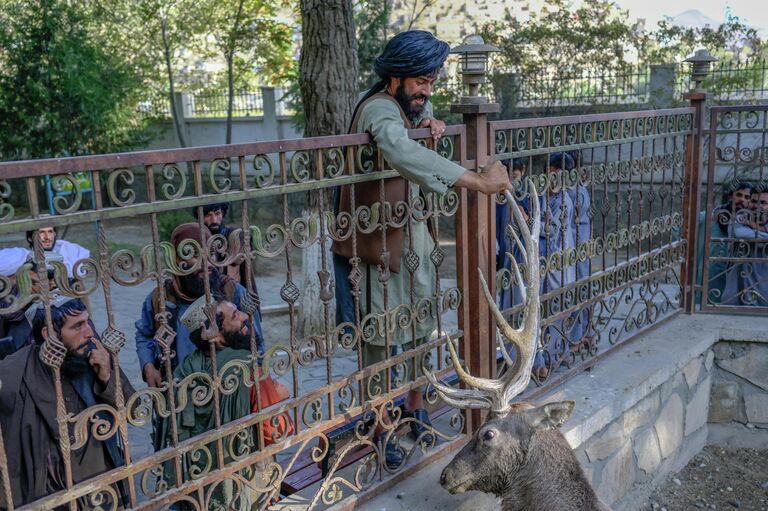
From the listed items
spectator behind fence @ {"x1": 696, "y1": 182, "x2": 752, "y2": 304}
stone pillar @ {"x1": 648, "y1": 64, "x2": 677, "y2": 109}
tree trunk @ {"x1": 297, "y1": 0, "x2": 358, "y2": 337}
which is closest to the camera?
spectator behind fence @ {"x1": 696, "y1": 182, "x2": 752, "y2": 304}

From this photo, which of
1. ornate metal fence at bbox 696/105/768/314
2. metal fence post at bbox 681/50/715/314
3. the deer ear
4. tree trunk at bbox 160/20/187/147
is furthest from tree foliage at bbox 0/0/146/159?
the deer ear

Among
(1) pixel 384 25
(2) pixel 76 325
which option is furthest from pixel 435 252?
(1) pixel 384 25

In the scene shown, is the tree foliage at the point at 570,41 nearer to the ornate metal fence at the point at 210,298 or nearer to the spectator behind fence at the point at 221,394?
the ornate metal fence at the point at 210,298

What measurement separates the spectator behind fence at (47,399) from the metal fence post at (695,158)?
4084mm

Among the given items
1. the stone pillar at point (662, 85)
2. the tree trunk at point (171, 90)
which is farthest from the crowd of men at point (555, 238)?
the tree trunk at point (171, 90)

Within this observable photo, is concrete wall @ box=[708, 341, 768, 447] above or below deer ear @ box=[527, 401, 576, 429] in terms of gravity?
below

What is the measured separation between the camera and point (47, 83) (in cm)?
1221

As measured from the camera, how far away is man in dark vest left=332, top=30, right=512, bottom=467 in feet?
9.06

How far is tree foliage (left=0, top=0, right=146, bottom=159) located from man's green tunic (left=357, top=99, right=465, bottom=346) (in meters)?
10.7

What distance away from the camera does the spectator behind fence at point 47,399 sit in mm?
2637

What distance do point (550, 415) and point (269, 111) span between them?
47.0 feet

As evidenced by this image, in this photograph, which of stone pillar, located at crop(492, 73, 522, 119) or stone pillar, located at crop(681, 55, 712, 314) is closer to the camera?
stone pillar, located at crop(681, 55, 712, 314)

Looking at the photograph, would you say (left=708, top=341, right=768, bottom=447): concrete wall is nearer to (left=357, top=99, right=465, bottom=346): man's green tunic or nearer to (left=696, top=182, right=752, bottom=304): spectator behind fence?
(left=696, top=182, right=752, bottom=304): spectator behind fence

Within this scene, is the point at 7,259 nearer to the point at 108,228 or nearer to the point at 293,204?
the point at 293,204
